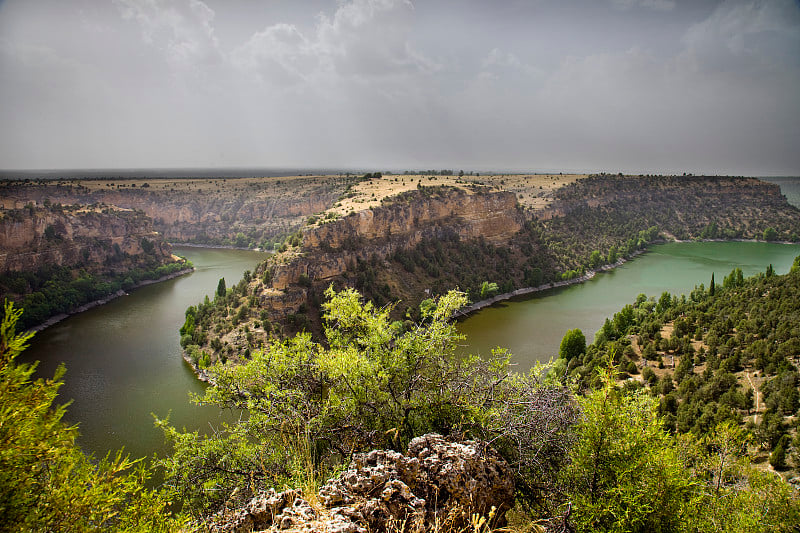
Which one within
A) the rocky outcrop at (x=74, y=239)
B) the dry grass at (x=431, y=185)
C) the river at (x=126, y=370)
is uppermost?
the dry grass at (x=431, y=185)

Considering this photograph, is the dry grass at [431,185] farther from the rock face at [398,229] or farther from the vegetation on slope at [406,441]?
the vegetation on slope at [406,441]

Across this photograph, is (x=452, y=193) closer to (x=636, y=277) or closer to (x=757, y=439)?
(x=636, y=277)

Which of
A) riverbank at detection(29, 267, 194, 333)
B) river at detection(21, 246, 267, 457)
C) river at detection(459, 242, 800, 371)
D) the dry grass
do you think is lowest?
river at detection(21, 246, 267, 457)

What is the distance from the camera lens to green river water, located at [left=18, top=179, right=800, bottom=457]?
813 inches

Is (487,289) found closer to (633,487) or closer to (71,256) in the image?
(633,487)

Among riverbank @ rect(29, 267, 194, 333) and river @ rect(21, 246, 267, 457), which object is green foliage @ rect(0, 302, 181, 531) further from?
riverbank @ rect(29, 267, 194, 333)

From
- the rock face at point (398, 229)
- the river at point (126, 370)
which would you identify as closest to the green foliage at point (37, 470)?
the river at point (126, 370)

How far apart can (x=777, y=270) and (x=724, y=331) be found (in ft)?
141

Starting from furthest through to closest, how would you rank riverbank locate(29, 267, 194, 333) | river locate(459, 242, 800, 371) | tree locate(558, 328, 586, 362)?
1. riverbank locate(29, 267, 194, 333)
2. river locate(459, 242, 800, 371)
3. tree locate(558, 328, 586, 362)

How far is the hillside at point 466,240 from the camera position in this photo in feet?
97.4

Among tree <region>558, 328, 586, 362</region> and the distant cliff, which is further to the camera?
the distant cliff

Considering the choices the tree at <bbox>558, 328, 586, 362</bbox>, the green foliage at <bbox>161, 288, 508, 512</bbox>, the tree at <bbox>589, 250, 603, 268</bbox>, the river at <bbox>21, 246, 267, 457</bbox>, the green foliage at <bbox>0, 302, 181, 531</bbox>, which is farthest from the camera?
the tree at <bbox>589, 250, 603, 268</bbox>

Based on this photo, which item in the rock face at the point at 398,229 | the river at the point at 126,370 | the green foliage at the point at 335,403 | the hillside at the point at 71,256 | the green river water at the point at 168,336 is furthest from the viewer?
the hillside at the point at 71,256

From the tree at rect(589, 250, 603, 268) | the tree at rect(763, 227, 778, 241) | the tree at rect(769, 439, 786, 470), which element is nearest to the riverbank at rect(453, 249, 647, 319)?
the tree at rect(589, 250, 603, 268)
